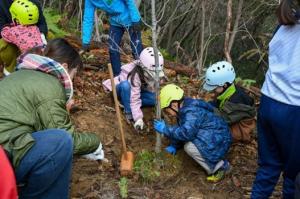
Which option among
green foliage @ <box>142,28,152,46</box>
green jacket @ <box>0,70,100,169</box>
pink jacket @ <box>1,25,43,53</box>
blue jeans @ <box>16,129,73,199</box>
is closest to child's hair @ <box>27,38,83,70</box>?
green jacket @ <box>0,70,100,169</box>

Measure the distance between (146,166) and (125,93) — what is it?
106 cm

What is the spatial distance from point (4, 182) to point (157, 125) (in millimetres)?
2199

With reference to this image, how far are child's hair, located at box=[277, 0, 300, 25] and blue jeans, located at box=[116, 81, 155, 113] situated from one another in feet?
8.21

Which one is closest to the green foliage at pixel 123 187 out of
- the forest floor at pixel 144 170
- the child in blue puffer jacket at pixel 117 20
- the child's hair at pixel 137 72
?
the forest floor at pixel 144 170

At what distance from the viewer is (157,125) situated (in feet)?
15.3

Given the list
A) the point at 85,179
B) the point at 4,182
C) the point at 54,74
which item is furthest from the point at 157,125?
the point at 4,182

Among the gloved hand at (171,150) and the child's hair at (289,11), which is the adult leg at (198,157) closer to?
the gloved hand at (171,150)

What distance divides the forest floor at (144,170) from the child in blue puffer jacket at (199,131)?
0.20m

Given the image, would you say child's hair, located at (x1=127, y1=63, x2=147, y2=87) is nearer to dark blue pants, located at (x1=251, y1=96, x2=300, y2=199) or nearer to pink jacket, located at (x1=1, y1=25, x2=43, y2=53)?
pink jacket, located at (x1=1, y1=25, x2=43, y2=53)

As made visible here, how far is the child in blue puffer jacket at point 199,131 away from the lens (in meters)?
4.67

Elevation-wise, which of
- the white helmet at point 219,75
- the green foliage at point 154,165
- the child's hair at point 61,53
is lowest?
the green foliage at point 154,165

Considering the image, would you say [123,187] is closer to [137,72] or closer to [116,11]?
[137,72]

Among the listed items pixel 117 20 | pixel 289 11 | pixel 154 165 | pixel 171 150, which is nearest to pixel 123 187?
pixel 154 165

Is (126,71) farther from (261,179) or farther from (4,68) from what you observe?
(261,179)
